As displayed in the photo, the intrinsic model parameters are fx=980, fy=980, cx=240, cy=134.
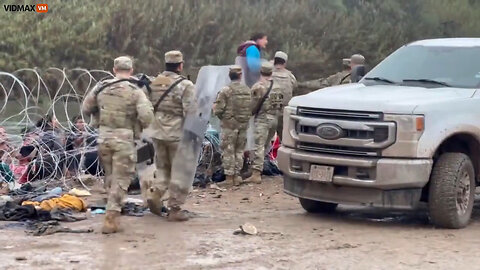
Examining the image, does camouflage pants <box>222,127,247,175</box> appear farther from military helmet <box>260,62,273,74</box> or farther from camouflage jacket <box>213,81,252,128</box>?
military helmet <box>260,62,273,74</box>

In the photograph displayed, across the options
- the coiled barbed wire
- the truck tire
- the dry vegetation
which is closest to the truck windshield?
the truck tire

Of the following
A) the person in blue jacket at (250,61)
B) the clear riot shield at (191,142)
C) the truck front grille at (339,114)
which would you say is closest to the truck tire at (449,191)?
the truck front grille at (339,114)

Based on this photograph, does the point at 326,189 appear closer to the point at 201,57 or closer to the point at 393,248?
the point at 393,248

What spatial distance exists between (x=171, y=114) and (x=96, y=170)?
321 centimetres

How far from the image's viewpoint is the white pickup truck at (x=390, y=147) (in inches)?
384

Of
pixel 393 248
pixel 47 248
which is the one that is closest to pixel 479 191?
pixel 393 248

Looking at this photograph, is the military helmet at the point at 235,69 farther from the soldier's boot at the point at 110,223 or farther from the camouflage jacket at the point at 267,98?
the soldier's boot at the point at 110,223

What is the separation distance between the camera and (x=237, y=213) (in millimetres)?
11312

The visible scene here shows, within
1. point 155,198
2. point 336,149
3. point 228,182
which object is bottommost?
point 228,182

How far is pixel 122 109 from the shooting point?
381 inches

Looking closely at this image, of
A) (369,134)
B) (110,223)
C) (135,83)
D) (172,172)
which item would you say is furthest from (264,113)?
(110,223)

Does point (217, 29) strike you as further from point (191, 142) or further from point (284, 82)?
point (191, 142)

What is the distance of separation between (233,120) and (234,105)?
0.22 metres

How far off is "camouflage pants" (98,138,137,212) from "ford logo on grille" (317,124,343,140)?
194 cm
